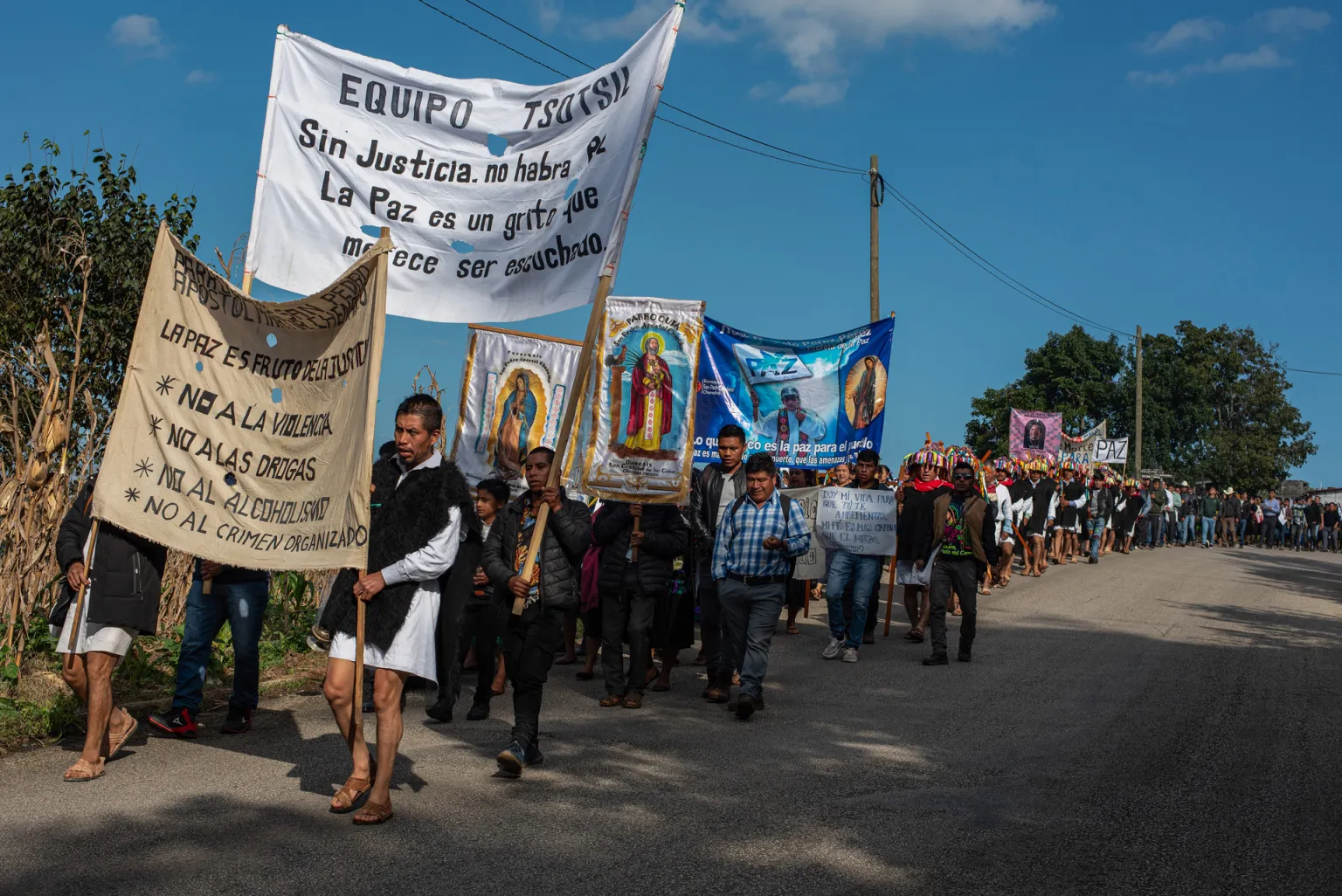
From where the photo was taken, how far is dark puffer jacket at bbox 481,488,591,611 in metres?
6.96

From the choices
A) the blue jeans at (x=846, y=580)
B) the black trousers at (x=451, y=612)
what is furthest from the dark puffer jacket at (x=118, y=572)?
the blue jeans at (x=846, y=580)

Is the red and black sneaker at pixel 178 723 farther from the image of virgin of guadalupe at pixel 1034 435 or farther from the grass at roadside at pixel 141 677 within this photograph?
the image of virgin of guadalupe at pixel 1034 435

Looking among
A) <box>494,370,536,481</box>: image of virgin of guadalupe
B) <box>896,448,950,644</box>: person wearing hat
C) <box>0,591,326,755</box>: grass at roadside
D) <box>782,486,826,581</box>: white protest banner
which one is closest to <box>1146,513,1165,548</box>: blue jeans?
<box>782,486,826,581</box>: white protest banner

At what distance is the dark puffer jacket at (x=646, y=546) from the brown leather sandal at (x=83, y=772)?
151 inches

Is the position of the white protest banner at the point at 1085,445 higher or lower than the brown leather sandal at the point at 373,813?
higher

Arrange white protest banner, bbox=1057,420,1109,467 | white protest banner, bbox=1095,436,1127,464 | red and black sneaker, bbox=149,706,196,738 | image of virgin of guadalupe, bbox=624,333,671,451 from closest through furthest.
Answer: red and black sneaker, bbox=149,706,196,738
image of virgin of guadalupe, bbox=624,333,671,451
white protest banner, bbox=1057,420,1109,467
white protest banner, bbox=1095,436,1127,464

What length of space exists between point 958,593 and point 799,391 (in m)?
2.89

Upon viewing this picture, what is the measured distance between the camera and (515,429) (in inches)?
444

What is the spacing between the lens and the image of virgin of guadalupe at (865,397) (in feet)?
43.0

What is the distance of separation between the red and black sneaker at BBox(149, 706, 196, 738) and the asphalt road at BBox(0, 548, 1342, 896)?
0.16 metres

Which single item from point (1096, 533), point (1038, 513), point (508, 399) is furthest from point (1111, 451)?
point (508, 399)

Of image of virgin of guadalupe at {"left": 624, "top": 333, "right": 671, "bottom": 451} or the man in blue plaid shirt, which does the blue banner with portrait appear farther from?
the man in blue plaid shirt

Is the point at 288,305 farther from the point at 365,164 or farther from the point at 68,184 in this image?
the point at 68,184

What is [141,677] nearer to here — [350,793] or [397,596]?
[350,793]
